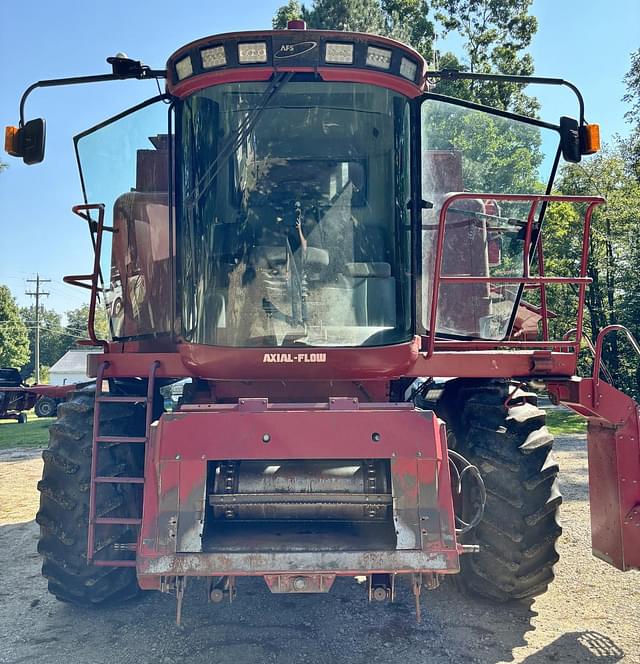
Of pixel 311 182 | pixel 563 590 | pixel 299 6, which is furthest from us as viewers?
pixel 299 6

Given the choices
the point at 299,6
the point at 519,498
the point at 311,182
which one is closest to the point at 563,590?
the point at 519,498

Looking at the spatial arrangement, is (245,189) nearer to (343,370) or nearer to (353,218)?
(353,218)

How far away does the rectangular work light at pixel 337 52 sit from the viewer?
3.85 meters

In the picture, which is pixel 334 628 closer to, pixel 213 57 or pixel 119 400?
pixel 119 400

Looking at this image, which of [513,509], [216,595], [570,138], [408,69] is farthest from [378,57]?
[216,595]

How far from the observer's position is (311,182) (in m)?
4.03

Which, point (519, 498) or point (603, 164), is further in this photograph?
point (603, 164)

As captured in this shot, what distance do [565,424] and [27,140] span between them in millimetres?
15910

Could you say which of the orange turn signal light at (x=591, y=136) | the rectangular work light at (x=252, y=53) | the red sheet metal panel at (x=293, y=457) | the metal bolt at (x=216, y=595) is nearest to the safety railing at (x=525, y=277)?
the orange turn signal light at (x=591, y=136)

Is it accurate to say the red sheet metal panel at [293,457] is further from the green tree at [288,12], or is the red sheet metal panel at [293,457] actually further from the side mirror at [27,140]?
the green tree at [288,12]

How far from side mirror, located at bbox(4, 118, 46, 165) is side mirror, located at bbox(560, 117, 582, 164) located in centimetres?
335

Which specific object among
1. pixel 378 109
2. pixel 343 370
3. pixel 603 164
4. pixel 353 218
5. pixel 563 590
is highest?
pixel 603 164

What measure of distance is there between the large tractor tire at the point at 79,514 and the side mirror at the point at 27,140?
1691 millimetres

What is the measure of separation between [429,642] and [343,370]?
1.61m
